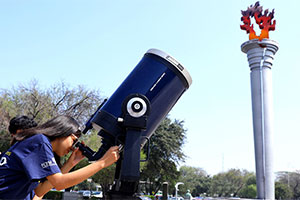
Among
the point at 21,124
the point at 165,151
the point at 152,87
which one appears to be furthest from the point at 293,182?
the point at 21,124

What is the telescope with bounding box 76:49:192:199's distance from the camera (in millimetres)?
3240

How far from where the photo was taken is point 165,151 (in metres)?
32.3

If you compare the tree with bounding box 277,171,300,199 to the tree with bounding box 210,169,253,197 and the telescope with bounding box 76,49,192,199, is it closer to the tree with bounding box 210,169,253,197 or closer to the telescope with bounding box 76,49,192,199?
the tree with bounding box 210,169,253,197

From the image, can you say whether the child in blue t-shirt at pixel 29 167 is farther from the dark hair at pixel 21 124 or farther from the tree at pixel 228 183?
the tree at pixel 228 183

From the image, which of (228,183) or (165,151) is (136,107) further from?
(228,183)

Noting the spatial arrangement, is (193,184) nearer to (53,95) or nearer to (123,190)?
(53,95)

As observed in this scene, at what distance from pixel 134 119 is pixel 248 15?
24688 mm

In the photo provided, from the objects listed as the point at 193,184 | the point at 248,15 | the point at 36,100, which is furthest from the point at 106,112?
the point at 193,184

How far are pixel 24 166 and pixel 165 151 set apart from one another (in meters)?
31.0

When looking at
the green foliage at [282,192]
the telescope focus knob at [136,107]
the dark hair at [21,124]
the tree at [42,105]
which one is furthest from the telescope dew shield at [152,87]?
the green foliage at [282,192]

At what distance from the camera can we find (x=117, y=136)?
3.45m

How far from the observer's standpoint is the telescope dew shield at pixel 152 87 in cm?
370

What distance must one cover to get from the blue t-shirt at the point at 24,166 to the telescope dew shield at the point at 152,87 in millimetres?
1669

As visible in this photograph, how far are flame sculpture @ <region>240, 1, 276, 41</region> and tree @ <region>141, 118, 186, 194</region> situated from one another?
13.2 m
